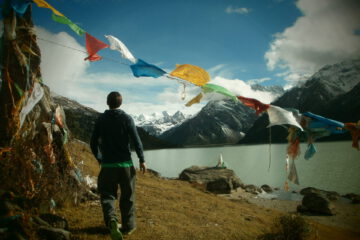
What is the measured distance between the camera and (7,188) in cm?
421

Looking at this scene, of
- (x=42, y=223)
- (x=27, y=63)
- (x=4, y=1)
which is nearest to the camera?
(x=42, y=223)

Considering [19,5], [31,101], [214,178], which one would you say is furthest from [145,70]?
[214,178]

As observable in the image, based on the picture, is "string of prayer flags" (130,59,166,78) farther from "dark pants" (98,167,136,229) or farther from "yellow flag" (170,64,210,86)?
"dark pants" (98,167,136,229)

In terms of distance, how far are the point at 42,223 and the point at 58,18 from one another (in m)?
4.31

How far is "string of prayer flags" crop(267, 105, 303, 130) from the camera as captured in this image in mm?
6410

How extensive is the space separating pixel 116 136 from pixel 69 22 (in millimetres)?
3129

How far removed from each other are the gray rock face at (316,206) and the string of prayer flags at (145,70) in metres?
13.1

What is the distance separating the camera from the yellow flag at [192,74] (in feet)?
21.6

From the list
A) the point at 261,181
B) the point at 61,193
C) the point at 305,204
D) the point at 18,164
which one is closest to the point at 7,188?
the point at 18,164

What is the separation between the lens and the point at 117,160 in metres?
4.51

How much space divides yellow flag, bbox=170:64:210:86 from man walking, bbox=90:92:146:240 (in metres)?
2.45

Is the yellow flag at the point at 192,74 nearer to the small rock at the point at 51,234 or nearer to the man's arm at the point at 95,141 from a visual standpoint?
the man's arm at the point at 95,141

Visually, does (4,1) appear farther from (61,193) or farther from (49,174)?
(61,193)

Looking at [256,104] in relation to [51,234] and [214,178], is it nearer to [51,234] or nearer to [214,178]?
[51,234]
